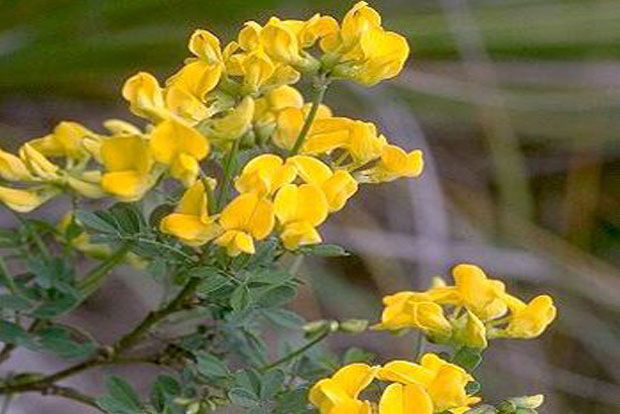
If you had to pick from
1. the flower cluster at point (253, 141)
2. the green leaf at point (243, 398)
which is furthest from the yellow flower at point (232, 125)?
the green leaf at point (243, 398)

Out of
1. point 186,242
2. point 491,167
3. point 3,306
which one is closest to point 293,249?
point 186,242

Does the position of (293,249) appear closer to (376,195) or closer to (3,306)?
(3,306)

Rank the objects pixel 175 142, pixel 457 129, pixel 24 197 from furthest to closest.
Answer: pixel 457 129 → pixel 24 197 → pixel 175 142

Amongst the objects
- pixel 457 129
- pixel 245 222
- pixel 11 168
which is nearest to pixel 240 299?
pixel 245 222

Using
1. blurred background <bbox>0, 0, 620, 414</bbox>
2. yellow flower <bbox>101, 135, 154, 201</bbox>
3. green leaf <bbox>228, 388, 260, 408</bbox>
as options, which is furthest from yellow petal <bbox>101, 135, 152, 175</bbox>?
blurred background <bbox>0, 0, 620, 414</bbox>

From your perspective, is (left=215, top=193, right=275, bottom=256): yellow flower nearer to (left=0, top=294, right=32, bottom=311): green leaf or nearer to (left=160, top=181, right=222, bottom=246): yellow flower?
(left=160, top=181, right=222, bottom=246): yellow flower

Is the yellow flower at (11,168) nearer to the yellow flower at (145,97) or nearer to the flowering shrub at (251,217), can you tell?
the flowering shrub at (251,217)

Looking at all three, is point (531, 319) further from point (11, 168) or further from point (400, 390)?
point (11, 168)
